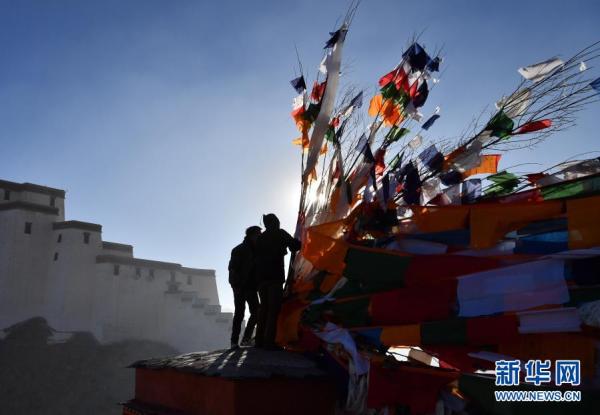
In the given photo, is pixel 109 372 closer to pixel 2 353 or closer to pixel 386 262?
pixel 2 353

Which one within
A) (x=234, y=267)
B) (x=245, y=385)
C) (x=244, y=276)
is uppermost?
(x=234, y=267)

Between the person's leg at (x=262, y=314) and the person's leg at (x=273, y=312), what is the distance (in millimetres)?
150

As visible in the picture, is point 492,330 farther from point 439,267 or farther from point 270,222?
point 270,222

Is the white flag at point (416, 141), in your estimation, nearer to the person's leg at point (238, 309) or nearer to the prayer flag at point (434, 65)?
the prayer flag at point (434, 65)

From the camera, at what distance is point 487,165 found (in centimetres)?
691

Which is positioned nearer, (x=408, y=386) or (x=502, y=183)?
(x=408, y=386)

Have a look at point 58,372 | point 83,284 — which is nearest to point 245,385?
point 58,372

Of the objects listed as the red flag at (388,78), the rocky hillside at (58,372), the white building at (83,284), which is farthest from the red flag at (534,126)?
the white building at (83,284)

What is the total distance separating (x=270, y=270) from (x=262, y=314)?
65 centimetres

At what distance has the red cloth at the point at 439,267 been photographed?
5484 millimetres

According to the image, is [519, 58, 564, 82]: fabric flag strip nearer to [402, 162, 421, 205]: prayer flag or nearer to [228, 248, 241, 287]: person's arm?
[402, 162, 421, 205]: prayer flag

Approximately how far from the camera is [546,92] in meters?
6.10

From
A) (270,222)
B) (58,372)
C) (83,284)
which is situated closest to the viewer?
(270,222)

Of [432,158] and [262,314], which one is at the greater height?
[432,158]
